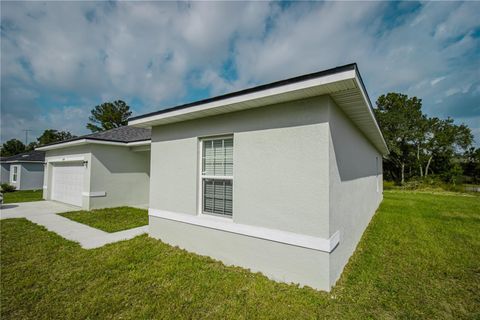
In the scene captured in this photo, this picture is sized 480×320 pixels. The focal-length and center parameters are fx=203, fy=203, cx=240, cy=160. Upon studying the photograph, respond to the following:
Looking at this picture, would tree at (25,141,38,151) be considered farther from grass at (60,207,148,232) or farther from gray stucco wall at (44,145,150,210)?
grass at (60,207,148,232)

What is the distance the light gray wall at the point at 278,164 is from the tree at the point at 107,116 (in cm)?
3315

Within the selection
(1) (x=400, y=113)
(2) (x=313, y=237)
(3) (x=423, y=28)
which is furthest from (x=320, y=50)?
(1) (x=400, y=113)

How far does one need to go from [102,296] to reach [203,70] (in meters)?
9.93

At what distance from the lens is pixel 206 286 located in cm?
335

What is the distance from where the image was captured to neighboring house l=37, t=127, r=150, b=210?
9398 millimetres

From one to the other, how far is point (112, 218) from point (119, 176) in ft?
9.71

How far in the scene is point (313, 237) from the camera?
3244 mm

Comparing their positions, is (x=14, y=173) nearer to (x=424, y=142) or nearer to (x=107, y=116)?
(x=107, y=116)

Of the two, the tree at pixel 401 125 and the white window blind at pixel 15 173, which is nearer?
the white window blind at pixel 15 173

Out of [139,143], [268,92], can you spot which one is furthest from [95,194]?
[268,92]

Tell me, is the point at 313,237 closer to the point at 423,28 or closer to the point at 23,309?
the point at 23,309

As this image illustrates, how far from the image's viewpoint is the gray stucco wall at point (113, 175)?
30.7 ft

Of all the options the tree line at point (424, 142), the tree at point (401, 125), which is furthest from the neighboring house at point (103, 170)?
the tree line at point (424, 142)

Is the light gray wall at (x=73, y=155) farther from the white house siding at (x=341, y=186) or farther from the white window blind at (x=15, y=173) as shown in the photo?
the white window blind at (x=15, y=173)
